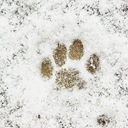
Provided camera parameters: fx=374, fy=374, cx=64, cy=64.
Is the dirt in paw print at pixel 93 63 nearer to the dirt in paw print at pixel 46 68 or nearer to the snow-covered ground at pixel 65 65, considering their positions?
the snow-covered ground at pixel 65 65

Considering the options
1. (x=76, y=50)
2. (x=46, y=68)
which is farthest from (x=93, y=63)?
(x=46, y=68)

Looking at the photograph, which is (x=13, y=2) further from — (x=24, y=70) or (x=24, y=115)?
(x=24, y=115)

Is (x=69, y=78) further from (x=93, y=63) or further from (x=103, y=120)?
(x=103, y=120)

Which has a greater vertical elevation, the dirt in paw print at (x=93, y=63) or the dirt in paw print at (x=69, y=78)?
the dirt in paw print at (x=93, y=63)

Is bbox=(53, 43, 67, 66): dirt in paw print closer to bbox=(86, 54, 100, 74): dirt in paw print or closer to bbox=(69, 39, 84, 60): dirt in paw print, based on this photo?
bbox=(69, 39, 84, 60): dirt in paw print

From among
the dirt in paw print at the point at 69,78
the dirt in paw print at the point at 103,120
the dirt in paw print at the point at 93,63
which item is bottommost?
the dirt in paw print at the point at 103,120

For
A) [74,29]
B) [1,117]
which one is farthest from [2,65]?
[74,29]

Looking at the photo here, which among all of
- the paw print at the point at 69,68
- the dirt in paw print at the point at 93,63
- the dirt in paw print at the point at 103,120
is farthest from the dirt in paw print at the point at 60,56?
the dirt in paw print at the point at 103,120
